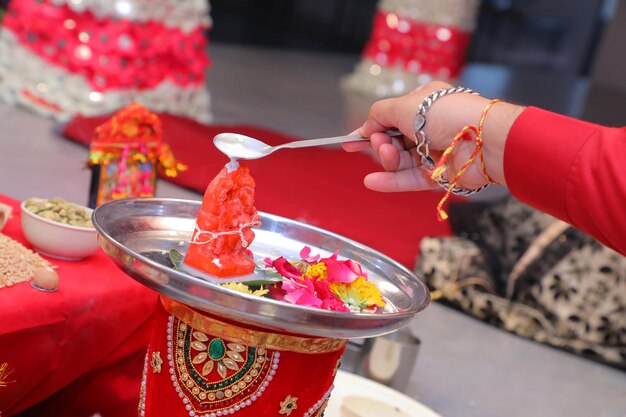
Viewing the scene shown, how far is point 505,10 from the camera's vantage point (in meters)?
13.3

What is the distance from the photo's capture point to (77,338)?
149 centimetres

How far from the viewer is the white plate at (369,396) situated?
1577 mm

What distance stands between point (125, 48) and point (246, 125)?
1.05 meters

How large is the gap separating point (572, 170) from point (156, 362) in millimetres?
575

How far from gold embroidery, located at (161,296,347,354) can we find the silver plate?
40mm

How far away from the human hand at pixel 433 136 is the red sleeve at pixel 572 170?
0.11ft

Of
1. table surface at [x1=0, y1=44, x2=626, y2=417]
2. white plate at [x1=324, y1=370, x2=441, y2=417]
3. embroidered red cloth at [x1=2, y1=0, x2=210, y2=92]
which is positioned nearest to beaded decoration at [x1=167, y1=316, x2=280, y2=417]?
white plate at [x1=324, y1=370, x2=441, y2=417]

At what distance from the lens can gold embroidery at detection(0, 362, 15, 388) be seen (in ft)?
4.43

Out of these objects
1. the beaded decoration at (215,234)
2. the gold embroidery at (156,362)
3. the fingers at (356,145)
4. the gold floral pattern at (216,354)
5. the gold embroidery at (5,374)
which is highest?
the fingers at (356,145)

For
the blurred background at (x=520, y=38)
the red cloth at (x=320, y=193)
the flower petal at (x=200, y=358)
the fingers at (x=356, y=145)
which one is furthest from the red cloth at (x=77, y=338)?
the blurred background at (x=520, y=38)

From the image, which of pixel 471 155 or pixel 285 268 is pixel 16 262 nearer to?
pixel 285 268

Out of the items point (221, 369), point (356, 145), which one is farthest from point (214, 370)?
point (356, 145)

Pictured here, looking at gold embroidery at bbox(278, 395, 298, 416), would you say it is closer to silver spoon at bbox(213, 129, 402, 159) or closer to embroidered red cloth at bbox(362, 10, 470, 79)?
silver spoon at bbox(213, 129, 402, 159)

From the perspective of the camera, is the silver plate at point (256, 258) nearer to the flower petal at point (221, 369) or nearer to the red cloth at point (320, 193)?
the flower petal at point (221, 369)
